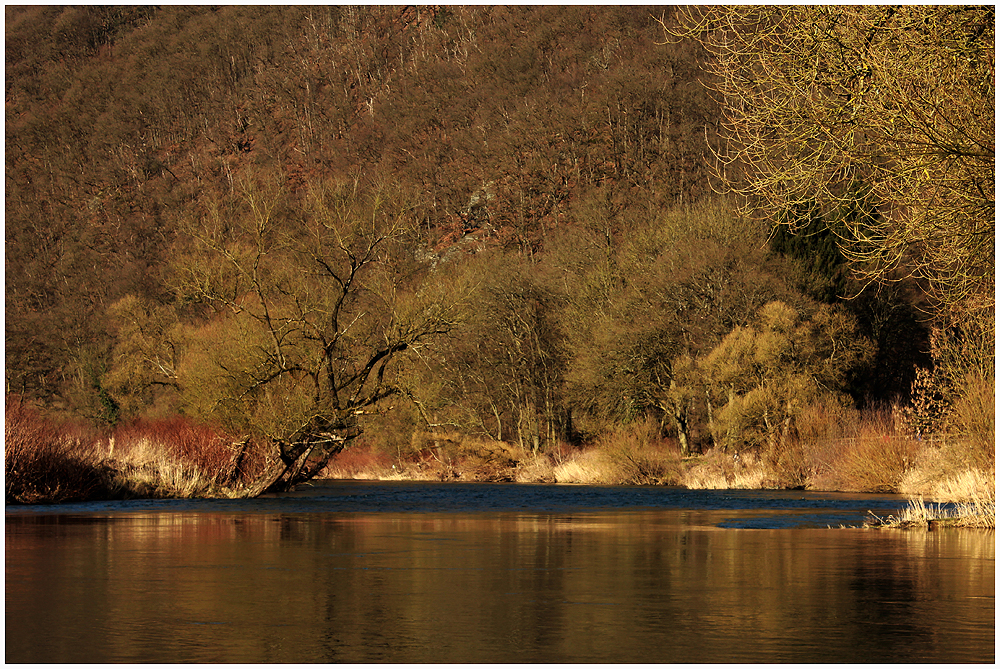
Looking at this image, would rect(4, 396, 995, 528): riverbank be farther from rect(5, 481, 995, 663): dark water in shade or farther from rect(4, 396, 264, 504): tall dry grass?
rect(5, 481, 995, 663): dark water in shade

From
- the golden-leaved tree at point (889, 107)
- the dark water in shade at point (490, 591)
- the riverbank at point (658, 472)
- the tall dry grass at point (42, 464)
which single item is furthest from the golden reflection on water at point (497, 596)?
the tall dry grass at point (42, 464)

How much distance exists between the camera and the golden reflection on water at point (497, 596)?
959cm

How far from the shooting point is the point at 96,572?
14680 mm

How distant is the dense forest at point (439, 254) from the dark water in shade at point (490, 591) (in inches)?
139

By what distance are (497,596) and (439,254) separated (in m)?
89.3

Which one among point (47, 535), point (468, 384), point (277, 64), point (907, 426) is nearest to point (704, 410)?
point (468, 384)

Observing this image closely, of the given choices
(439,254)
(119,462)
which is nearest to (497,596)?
(119,462)

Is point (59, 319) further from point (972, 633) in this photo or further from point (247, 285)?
point (972, 633)

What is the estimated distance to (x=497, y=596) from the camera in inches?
504

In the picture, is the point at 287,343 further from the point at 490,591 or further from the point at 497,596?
the point at 497,596

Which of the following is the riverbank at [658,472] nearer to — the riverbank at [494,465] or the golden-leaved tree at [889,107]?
the riverbank at [494,465]

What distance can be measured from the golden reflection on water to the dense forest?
3474 millimetres

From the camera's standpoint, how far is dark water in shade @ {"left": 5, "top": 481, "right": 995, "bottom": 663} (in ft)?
31.6

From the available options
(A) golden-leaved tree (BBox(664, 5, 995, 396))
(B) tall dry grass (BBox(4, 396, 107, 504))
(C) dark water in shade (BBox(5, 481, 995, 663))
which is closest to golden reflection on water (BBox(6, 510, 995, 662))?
(C) dark water in shade (BBox(5, 481, 995, 663))
